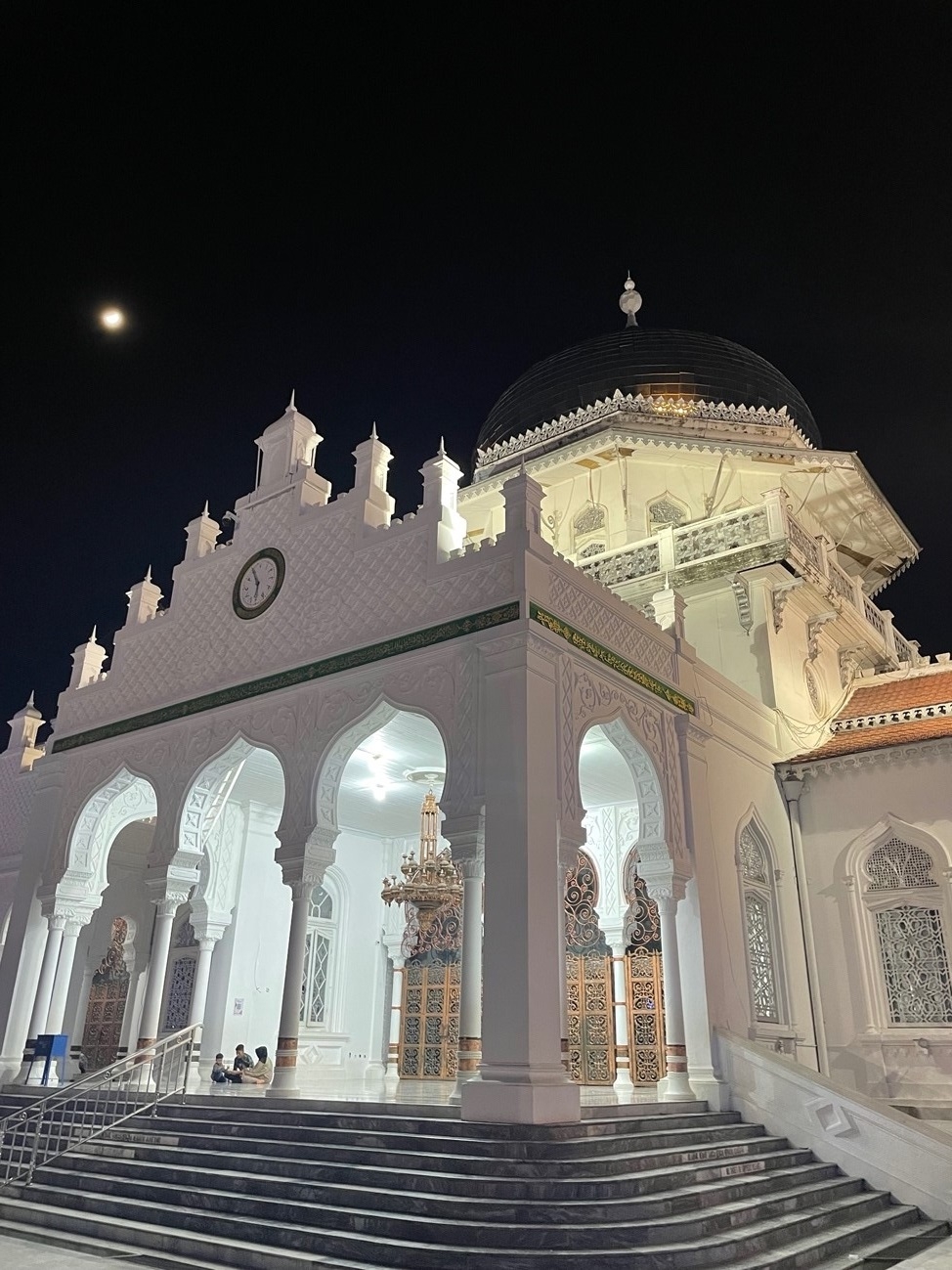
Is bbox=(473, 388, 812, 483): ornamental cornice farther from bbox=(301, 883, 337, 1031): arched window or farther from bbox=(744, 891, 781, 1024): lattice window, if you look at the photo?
bbox=(301, 883, 337, 1031): arched window

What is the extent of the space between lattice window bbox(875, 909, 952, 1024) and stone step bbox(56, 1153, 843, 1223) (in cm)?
417

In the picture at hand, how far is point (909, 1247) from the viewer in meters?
6.82

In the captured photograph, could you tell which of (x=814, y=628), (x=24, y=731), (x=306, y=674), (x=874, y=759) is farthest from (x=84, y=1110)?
(x=814, y=628)

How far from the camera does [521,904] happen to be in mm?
7520

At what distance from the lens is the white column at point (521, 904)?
6.99 metres

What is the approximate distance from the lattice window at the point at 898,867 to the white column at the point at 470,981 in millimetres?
5686

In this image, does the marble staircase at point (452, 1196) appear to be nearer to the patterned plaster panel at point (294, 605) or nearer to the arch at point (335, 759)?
the arch at point (335, 759)

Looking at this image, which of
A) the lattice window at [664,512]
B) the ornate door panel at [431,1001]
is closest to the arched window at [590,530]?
the lattice window at [664,512]

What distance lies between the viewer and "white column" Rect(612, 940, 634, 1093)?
11.5 m

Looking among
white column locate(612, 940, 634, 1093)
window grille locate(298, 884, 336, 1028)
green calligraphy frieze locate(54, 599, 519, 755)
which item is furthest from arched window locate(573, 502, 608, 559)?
green calligraphy frieze locate(54, 599, 519, 755)

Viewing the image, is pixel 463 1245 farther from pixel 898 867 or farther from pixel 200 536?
pixel 200 536

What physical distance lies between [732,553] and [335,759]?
6.96 m

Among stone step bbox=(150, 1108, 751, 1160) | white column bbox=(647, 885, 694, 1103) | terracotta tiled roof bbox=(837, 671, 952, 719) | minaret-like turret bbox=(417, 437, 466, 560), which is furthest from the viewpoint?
terracotta tiled roof bbox=(837, 671, 952, 719)

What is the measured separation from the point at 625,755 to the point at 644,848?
962 mm
